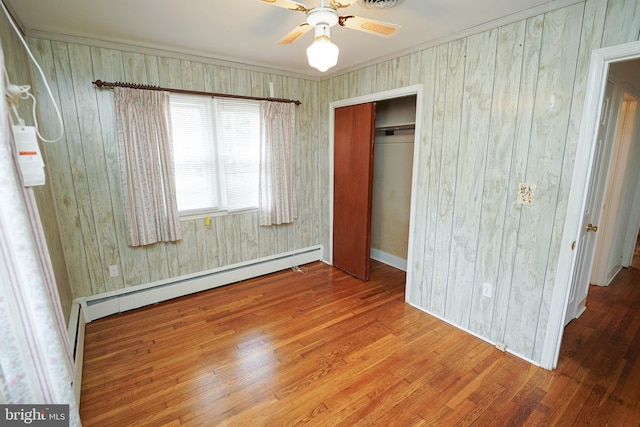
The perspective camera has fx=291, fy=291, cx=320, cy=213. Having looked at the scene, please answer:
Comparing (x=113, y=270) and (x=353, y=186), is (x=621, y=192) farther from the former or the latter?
(x=113, y=270)

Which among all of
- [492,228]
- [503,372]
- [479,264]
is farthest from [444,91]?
[503,372]

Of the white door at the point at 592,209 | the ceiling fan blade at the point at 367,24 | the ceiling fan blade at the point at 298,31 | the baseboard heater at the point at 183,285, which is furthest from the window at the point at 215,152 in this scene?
the white door at the point at 592,209

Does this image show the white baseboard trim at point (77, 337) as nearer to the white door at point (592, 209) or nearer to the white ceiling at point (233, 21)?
the white ceiling at point (233, 21)

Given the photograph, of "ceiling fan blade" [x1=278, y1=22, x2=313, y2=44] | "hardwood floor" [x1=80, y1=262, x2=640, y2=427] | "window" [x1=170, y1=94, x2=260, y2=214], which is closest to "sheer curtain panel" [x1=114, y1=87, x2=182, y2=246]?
"window" [x1=170, y1=94, x2=260, y2=214]

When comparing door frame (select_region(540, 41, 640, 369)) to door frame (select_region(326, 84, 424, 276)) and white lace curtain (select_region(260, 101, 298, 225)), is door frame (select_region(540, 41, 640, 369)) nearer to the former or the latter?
door frame (select_region(326, 84, 424, 276))

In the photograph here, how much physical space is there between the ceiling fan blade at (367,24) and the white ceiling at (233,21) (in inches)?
8.8

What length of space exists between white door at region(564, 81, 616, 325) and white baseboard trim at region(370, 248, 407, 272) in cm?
175

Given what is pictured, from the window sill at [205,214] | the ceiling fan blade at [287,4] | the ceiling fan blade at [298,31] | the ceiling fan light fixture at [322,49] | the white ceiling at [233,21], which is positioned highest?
the white ceiling at [233,21]

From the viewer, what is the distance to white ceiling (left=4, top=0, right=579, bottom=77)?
6.30 ft

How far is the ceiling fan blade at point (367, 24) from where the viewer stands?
155cm

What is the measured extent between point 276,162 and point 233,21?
1.60 metres

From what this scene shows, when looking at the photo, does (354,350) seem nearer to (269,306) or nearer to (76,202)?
(269,306)

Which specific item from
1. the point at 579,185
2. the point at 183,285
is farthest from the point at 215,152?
the point at 579,185

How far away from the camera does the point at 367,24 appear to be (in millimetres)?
1598
